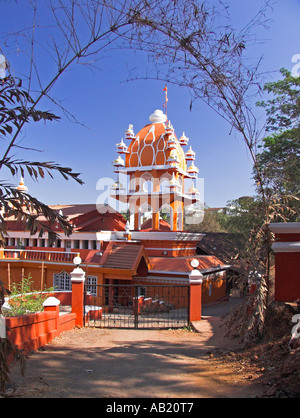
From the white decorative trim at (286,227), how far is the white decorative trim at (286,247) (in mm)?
207

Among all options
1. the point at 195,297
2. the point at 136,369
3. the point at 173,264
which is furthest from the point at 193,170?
the point at 136,369

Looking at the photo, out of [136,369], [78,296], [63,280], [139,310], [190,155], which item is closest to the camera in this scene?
[136,369]

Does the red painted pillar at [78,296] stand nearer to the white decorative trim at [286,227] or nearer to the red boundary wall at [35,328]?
the red boundary wall at [35,328]

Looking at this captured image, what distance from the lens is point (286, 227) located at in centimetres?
586

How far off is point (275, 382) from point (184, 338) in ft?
13.3

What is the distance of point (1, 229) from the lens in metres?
3.55

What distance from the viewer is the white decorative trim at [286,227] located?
5.79 m

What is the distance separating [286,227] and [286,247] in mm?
339

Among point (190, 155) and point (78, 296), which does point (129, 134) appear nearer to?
point (190, 155)

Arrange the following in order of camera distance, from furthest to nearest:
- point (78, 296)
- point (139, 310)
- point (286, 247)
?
point (139, 310), point (78, 296), point (286, 247)

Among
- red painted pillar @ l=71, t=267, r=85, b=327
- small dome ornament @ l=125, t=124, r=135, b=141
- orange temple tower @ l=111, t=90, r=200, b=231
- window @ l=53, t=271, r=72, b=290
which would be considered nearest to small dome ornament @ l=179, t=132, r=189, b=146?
orange temple tower @ l=111, t=90, r=200, b=231

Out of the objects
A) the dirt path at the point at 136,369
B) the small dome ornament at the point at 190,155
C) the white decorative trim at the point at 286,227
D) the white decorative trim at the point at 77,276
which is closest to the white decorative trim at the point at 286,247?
the white decorative trim at the point at 286,227

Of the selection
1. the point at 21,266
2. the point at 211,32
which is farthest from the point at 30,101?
the point at 21,266

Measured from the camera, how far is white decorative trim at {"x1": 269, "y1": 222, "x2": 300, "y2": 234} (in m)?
5.79
